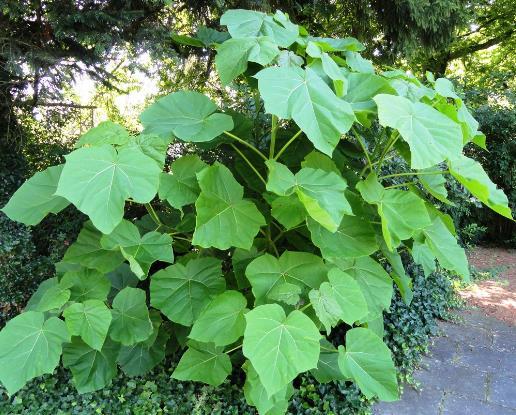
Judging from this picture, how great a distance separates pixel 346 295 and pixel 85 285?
111 centimetres

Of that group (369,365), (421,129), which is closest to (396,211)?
(421,129)

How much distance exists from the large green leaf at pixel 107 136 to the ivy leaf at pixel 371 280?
3.35 feet

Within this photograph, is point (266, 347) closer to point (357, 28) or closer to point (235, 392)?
point (235, 392)

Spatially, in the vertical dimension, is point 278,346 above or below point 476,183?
below

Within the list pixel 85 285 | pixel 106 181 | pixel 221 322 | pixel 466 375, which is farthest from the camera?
pixel 466 375

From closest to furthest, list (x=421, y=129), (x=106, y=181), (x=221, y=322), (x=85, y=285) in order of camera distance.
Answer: (x=106, y=181), (x=421, y=129), (x=221, y=322), (x=85, y=285)

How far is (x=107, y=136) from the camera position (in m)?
1.74

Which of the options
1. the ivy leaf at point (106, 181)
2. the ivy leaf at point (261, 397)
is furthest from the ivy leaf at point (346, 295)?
the ivy leaf at point (106, 181)

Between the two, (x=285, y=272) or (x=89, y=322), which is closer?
(x=89, y=322)

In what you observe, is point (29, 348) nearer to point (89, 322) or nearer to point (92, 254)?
point (89, 322)

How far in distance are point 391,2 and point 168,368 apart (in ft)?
9.63

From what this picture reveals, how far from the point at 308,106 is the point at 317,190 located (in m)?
0.31

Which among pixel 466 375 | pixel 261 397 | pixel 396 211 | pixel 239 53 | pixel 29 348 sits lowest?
pixel 466 375

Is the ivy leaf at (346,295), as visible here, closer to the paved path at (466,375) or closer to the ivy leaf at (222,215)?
the ivy leaf at (222,215)
